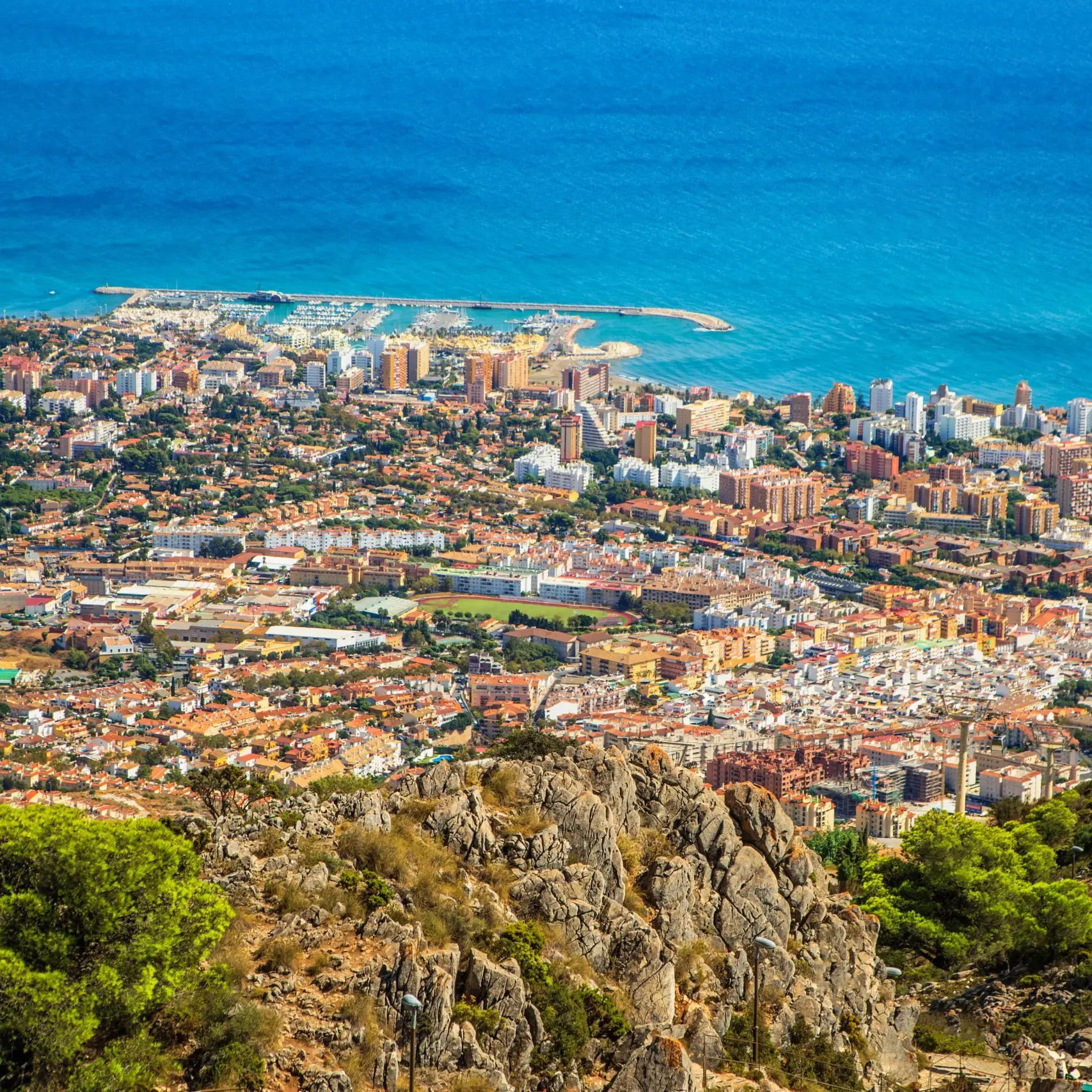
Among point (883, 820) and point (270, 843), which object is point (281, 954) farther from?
point (883, 820)

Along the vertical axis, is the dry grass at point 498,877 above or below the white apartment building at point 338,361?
below

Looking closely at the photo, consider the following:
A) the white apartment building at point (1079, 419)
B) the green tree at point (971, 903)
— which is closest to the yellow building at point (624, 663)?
the green tree at point (971, 903)

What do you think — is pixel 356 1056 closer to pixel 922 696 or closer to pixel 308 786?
pixel 308 786

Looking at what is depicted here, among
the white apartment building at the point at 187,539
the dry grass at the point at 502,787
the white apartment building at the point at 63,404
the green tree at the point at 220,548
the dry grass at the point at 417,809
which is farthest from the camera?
the white apartment building at the point at 63,404

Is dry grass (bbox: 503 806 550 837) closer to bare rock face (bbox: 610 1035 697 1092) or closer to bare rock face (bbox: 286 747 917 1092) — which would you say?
bare rock face (bbox: 286 747 917 1092)

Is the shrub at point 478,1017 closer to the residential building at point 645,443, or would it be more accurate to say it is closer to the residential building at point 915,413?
the residential building at point 645,443

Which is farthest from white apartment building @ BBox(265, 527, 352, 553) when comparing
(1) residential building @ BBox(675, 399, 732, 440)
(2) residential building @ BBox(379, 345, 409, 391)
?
(2) residential building @ BBox(379, 345, 409, 391)

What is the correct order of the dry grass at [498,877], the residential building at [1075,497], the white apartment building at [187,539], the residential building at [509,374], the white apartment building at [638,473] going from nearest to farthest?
the dry grass at [498,877] → the white apartment building at [187,539] → the residential building at [1075,497] → the white apartment building at [638,473] → the residential building at [509,374]
